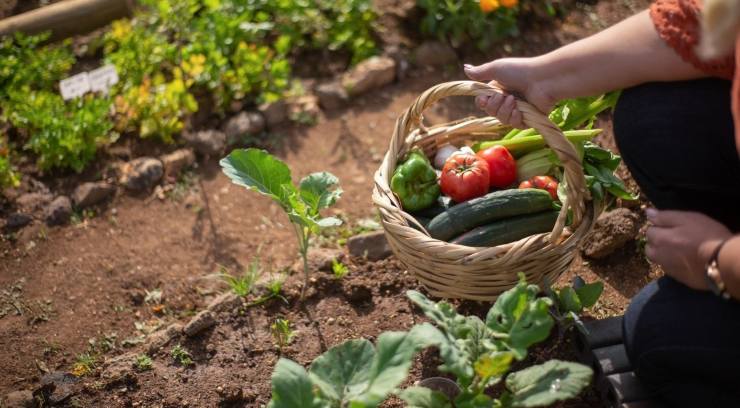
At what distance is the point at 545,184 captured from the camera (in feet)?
9.00

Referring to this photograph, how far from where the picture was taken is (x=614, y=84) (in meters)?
2.30

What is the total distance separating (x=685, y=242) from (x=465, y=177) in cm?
90

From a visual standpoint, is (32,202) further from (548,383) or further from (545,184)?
(548,383)

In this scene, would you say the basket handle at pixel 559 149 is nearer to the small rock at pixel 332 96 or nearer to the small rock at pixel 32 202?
the small rock at pixel 332 96

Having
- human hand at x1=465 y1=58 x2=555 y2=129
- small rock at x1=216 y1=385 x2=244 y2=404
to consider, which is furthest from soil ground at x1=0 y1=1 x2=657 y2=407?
human hand at x1=465 y1=58 x2=555 y2=129

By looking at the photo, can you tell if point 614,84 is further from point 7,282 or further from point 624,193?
point 7,282

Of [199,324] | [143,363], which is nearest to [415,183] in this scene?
[199,324]

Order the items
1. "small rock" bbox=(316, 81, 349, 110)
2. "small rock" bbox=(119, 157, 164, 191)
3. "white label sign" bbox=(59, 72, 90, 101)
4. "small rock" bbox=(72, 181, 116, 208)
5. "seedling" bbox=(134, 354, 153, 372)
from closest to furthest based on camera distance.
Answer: "seedling" bbox=(134, 354, 153, 372) < "small rock" bbox=(72, 181, 116, 208) < "small rock" bbox=(119, 157, 164, 191) < "white label sign" bbox=(59, 72, 90, 101) < "small rock" bbox=(316, 81, 349, 110)

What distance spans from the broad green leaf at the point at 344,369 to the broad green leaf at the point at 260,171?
0.81 m

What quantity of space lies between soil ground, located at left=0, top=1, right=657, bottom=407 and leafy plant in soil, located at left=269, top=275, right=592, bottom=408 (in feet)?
1.75

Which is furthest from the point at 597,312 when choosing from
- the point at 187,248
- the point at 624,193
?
the point at 187,248

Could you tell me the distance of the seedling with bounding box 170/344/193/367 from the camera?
282 centimetres

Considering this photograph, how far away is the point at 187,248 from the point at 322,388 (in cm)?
171

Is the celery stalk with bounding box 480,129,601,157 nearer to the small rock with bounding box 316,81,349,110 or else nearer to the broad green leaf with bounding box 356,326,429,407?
the broad green leaf with bounding box 356,326,429,407
